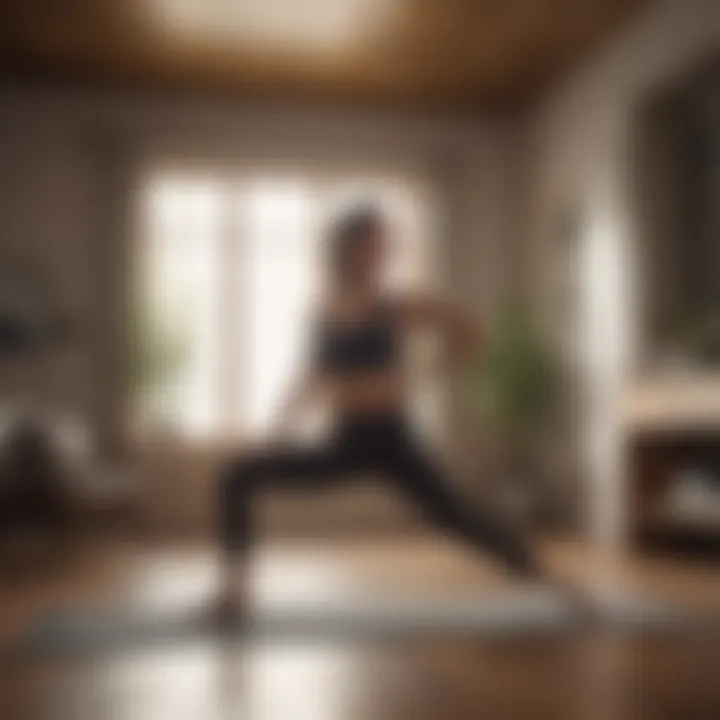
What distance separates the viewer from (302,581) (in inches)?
74.5

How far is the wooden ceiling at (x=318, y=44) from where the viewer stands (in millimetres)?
2043

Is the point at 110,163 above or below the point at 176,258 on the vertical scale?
above

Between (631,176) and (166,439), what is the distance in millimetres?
1127

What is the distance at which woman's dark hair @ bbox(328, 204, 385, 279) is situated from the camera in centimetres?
142

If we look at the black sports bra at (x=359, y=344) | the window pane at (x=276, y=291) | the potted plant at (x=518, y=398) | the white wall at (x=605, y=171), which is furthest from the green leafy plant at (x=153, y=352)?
the white wall at (x=605, y=171)

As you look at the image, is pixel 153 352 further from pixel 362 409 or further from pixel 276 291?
pixel 362 409

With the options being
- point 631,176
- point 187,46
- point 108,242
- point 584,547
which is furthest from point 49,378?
point 631,176

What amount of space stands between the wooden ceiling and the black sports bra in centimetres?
72

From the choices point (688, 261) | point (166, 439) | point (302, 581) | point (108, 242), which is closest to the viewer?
point (166, 439)

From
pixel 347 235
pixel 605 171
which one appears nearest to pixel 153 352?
pixel 347 235

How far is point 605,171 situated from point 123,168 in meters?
0.99

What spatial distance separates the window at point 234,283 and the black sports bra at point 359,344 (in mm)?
68

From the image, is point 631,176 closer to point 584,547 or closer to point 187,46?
point 584,547

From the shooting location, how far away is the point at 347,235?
1.44 m
